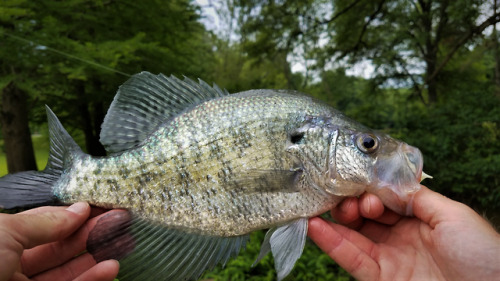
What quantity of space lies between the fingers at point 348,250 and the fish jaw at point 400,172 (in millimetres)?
407

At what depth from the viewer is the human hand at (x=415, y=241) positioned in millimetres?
1443

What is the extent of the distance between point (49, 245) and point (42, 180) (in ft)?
1.33

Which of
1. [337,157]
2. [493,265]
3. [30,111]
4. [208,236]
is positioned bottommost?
[493,265]

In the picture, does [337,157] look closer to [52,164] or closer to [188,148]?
[188,148]

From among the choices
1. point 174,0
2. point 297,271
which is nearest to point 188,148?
point 297,271

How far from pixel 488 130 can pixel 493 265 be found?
7086 mm

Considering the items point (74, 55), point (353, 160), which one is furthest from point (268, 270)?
point (74, 55)

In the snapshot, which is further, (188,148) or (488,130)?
(488,130)

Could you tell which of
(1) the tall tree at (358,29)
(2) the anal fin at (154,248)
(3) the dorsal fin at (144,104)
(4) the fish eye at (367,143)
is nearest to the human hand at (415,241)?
(4) the fish eye at (367,143)

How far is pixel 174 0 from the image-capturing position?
21.0 ft

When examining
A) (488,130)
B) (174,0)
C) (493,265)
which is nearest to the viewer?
(493,265)

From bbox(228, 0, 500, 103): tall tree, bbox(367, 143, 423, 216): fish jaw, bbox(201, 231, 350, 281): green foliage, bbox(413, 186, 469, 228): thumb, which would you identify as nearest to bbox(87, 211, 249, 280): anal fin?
bbox(367, 143, 423, 216): fish jaw

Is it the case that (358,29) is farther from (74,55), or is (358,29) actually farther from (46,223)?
(46,223)

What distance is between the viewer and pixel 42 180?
1.55 meters
